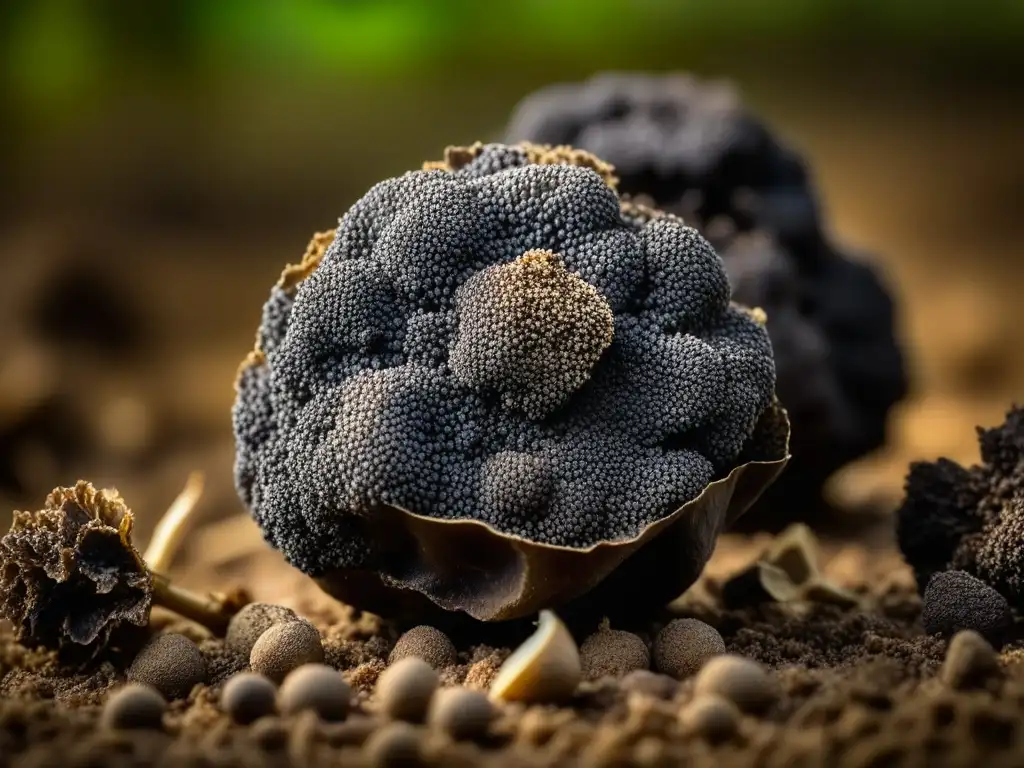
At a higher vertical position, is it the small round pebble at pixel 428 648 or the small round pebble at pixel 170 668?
the small round pebble at pixel 428 648

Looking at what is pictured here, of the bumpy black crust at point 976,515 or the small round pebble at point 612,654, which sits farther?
the bumpy black crust at point 976,515

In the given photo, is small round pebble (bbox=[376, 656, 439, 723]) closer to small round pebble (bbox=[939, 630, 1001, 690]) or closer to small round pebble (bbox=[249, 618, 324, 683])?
small round pebble (bbox=[249, 618, 324, 683])

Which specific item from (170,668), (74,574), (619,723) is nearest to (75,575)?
(74,574)

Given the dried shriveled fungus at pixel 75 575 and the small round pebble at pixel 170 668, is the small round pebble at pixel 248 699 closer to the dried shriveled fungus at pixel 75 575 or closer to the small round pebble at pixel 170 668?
the small round pebble at pixel 170 668

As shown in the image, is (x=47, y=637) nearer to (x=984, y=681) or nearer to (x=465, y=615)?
(x=465, y=615)

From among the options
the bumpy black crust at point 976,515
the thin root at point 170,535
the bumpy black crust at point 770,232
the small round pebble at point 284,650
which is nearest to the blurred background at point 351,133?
the bumpy black crust at point 770,232

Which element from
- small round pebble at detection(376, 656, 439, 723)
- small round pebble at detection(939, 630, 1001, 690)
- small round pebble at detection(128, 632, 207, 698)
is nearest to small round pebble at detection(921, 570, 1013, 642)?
small round pebble at detection(939, 630, 1001, 690)
